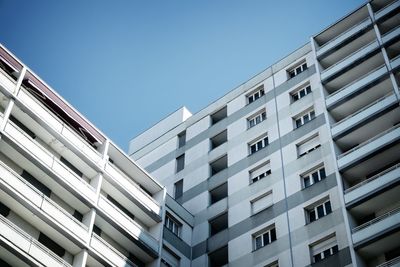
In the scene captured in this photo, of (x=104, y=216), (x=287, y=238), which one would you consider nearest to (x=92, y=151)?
(x=104, y=216)

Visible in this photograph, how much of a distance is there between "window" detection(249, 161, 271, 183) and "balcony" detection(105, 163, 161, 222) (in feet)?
23.2

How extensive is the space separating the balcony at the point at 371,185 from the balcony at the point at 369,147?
1.62m

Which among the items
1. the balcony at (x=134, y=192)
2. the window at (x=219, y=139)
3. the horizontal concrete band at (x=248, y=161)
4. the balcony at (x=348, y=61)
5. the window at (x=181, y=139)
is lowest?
the balcony at (x=134, y=192)

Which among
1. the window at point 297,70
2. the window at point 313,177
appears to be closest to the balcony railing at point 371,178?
the window at point 313,177

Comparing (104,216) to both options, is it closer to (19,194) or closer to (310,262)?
(19,194)

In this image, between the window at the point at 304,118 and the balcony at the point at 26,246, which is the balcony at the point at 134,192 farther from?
the window at the point at 304,118

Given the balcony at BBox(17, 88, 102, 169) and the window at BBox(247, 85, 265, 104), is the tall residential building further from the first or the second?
the balcony at BBox(17, 88, 102, 169)

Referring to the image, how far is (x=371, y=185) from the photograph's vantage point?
34844 mm

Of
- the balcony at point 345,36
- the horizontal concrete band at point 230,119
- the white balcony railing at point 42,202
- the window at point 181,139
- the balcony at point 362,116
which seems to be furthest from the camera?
the window at point 181,139

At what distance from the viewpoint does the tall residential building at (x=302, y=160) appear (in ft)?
115

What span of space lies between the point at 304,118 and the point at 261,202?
23.8 ft

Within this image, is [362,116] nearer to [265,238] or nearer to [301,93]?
[301,93]

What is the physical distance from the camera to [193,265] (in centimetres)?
4144

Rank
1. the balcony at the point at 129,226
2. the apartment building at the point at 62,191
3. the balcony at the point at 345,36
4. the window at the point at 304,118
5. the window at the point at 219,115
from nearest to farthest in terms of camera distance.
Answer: the apartment building at the point at 62,191
the balcony at the point at 129,226
the window at the point at 304,118
the balcony at the point at 345,36
the window at the point at 219,115
